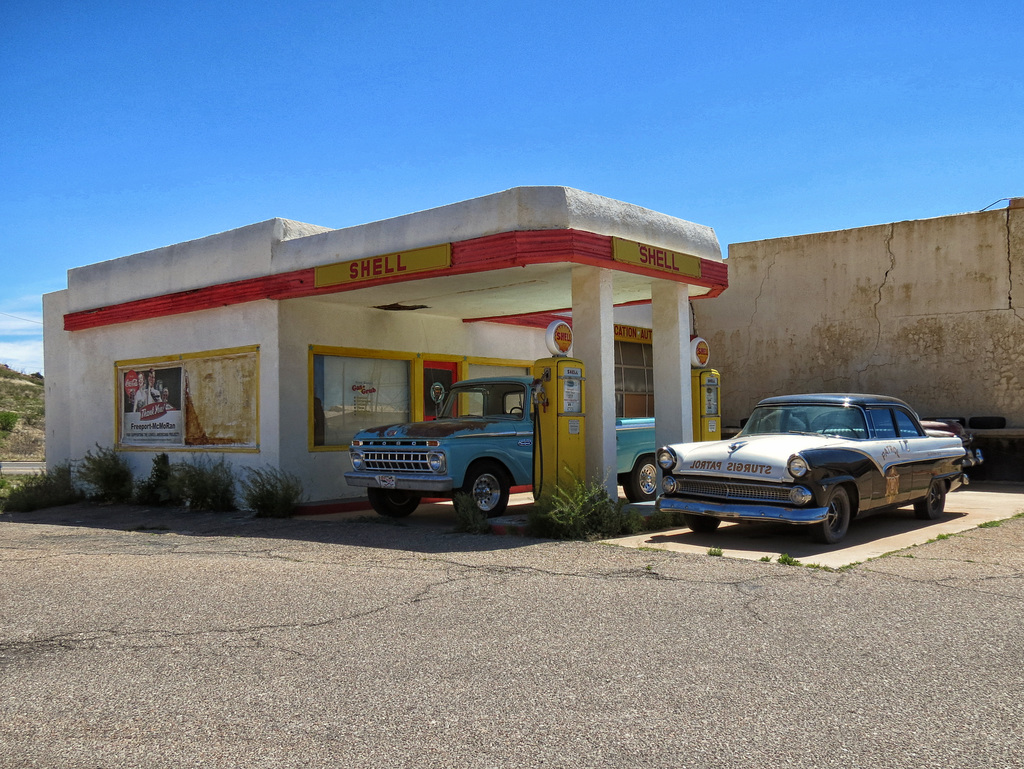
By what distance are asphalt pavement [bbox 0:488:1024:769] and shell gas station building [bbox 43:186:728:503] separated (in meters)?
4.09

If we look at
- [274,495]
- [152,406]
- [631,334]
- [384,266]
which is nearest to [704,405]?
[384,266]

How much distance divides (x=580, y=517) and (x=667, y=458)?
110cm

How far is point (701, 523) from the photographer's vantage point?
9.93 m

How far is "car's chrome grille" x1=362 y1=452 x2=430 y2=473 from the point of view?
10.6 m

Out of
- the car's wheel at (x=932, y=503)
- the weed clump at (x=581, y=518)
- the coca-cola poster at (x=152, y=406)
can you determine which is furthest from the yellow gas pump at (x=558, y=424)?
the coca-cola poster at (x=152, y=406)

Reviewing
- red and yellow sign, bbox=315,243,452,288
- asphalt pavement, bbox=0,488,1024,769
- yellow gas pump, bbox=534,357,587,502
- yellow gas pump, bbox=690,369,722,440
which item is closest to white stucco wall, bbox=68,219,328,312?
red and yellow sign, bbox=315,243,452,288

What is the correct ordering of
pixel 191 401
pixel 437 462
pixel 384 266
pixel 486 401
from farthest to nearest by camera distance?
1. pixel 191 401
2. pixel 384 266
3. pixel 486 401
4. pixel 437 462

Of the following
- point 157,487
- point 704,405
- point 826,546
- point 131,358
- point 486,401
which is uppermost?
point 131,358

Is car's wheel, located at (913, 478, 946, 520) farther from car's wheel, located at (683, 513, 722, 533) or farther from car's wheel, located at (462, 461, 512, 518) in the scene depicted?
car's wheel, located at (462, 461, 512, 518)

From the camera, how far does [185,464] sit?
13.8 metres

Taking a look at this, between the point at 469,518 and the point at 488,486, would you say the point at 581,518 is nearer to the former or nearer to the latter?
the point at 469,518

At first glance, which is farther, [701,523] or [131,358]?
[131,358]

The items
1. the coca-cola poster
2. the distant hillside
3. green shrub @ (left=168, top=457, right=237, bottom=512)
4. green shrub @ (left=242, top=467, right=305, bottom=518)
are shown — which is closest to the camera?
green shrub @ (left=242, top=467, right=305, bottom=518)

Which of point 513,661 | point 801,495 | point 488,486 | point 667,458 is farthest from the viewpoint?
point 488,486
